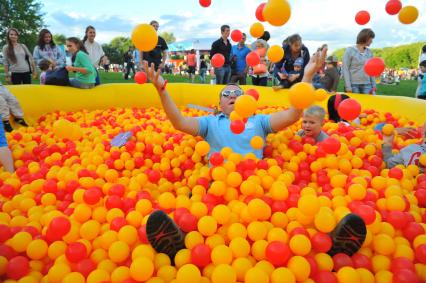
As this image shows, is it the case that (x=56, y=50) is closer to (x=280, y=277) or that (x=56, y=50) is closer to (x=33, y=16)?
(x=280, y=277)

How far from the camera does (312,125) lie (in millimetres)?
2814

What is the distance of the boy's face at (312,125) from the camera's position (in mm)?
2793

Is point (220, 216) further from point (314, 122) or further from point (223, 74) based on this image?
point (223, 74)

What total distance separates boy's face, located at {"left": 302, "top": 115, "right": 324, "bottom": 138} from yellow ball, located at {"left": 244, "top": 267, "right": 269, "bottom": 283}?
1.69 meters

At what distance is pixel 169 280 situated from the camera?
4.65ft

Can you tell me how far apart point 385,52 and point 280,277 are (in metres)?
45.2

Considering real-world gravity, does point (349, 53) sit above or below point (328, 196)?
above

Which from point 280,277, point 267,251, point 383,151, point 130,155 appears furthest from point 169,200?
point 383,151

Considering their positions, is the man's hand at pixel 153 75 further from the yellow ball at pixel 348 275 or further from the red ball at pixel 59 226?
the yellow ball at pixel 348 275

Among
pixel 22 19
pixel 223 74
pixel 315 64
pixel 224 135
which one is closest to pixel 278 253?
pixel 315 64

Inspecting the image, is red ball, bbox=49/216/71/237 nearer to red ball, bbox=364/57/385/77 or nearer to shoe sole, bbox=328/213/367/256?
shoe sole, bbox=328/213/367/256

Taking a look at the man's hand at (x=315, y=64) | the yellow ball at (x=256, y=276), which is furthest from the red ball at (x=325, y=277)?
the man's hand at (x=315, y=64)

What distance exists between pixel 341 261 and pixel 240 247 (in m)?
0.43

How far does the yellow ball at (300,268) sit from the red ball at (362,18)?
1774 mm
